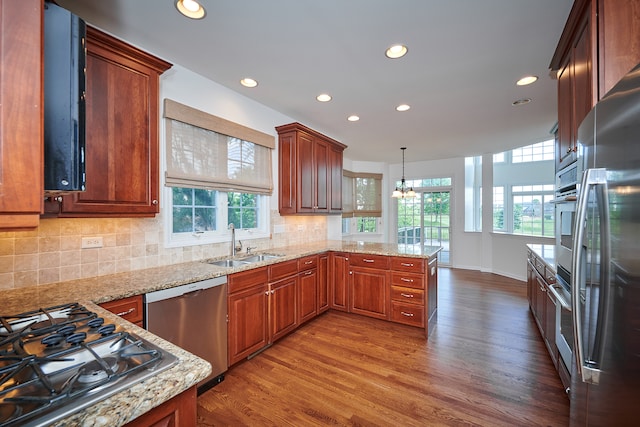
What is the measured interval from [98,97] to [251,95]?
1.63 m

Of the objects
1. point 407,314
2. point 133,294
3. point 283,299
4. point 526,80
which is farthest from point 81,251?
point 526,80

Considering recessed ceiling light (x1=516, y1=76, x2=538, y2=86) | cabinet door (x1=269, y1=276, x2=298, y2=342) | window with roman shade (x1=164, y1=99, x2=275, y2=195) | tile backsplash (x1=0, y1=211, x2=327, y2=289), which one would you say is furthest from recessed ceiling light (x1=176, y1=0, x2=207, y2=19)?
recessed ceiling light (x1=516, y1=76, x2=538, y2=86)

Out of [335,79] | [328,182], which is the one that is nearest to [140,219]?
[335,79]

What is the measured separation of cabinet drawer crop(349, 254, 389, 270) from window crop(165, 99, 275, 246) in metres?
1.19

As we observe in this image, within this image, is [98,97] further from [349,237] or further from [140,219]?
[349,237]

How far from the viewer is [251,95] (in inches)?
122

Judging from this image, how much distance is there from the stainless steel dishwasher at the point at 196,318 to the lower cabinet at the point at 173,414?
1.12 m

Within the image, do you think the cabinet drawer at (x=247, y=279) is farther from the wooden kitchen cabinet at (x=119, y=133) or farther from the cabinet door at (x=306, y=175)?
the cabinet door at (x=306, y=175)

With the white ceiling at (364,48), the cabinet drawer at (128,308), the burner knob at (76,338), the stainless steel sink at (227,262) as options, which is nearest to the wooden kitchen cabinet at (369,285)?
the stainless steel sink at (227,262)

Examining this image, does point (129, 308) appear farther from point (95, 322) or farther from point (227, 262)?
point (227, 262)

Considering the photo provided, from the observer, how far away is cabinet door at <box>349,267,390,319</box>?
10.9 feet

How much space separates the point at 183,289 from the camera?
6.24 ft

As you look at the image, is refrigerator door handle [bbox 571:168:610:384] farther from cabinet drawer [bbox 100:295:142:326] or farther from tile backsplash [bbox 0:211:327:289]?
tile backsplash [bbox 0:211:327:289]

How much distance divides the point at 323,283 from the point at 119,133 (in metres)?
2.71
